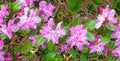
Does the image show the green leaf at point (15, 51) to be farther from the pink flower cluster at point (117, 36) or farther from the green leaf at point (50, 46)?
the pink flower cluster at point (117, 36)

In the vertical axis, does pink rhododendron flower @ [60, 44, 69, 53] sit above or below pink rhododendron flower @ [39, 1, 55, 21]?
below

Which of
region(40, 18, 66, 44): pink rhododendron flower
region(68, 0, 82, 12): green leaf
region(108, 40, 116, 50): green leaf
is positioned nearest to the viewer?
region(40, 18, 66, 44): pink rhododendron flower

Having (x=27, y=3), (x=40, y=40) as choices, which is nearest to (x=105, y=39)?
(x=40, y=40)

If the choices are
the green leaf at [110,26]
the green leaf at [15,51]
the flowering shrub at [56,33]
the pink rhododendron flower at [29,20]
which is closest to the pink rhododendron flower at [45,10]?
the flowering shrub at [56,33]

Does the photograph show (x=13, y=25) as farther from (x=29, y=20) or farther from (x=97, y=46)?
(x=97, y=46)

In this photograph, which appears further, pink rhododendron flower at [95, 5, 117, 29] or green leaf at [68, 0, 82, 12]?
green leaf at [68, 0, 82, 12]

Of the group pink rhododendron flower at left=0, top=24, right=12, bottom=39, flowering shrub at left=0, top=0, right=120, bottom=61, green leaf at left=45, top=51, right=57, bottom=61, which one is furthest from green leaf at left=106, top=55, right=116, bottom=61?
pink rhododendron flower at left=0, top=24, right=12, bottom=39

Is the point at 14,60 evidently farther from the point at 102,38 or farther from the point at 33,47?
the point at 102,38

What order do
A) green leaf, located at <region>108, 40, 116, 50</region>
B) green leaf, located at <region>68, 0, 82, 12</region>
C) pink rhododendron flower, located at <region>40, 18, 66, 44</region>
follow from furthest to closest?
green leaf, located at <region>68, 0, 82, 12</region>, green leaf, located at <region>108, 40, 116, 50</region>, pink rhododendron flower, located at <region>40, 18, 66, 44</region>

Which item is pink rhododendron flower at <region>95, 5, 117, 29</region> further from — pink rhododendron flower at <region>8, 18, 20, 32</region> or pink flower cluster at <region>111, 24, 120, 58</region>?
pink rhododendron flower at <region>8, 18, 20, 32</region>
